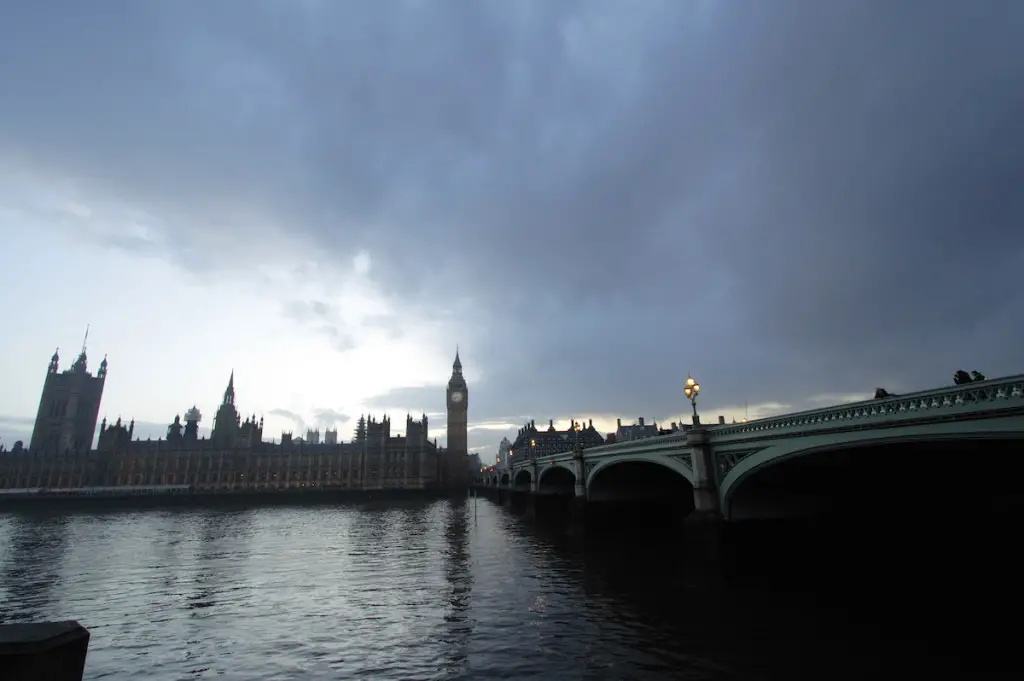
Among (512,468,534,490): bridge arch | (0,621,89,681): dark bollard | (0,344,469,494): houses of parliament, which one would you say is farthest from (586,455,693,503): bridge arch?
(0,344,469,494): houses of parliament

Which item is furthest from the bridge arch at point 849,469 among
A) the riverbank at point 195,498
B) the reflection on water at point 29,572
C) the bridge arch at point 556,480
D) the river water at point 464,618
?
the riverbank at point 195,498

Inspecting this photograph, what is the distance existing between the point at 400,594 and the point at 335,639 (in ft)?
23.7

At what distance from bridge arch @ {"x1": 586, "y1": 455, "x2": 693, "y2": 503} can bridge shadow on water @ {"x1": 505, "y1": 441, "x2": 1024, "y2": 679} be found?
6693 mm

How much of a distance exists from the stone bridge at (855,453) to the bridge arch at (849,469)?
0.06 m

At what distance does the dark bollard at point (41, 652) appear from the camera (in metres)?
5.03

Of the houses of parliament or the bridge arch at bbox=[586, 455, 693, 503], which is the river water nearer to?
the bridge arch at bbox=[586, 455, 693, 503]

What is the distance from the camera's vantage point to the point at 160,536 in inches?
2112

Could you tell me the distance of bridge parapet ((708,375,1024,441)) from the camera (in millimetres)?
16625

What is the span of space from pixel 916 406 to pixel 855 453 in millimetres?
8974

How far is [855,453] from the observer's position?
2752cm

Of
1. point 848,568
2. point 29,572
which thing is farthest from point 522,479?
point 848,568

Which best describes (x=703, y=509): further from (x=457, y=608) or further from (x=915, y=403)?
(x=457, y=608)

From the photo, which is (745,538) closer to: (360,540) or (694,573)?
(694,573)

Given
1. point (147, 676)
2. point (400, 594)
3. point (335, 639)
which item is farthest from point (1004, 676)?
point (147, 676)
